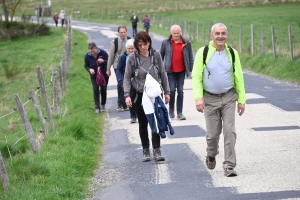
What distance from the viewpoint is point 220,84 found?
28.1 feet

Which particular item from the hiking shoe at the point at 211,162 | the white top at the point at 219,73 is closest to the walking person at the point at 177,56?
the hiking shoe at the point at 211,162

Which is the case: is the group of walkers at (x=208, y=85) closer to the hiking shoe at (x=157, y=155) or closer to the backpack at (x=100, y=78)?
the hiking shoe at (x=157, y=155)

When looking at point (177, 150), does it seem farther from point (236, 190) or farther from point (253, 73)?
point (253, 73)

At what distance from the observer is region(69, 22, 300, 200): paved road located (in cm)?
803

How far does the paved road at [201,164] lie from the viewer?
803 cm

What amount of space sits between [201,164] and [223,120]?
1107 millimetres

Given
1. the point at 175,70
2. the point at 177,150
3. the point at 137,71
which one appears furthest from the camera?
the point at 175,70

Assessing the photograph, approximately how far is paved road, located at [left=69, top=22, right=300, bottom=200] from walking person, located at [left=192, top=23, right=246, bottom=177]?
53 centimetres

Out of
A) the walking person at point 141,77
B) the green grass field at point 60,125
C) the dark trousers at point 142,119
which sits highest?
the walking person at point 141,77

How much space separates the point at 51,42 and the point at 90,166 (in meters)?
39.6

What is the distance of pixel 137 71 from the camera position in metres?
9.91

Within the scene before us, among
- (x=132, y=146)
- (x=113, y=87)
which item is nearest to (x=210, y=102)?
(x=132, y=146)

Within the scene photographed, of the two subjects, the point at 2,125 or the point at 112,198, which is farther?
the point at 2,125

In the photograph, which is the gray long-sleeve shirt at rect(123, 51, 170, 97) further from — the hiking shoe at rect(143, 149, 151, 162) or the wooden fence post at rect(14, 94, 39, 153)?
the wooden fence post at rect(14, 94, 39, 153)
